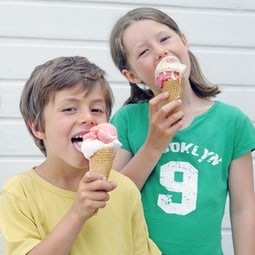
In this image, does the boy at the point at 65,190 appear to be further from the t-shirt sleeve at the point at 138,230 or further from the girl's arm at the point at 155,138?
the girl's arm at the point at 155,138

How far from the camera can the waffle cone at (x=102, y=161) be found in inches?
68.1

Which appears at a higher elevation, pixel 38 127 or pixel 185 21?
pixel 185 21

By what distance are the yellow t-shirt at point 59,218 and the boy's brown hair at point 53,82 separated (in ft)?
0.65

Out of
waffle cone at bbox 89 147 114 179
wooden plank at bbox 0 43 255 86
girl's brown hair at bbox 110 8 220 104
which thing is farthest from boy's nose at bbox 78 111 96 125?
wooden plank at bbox 0 43 255 86

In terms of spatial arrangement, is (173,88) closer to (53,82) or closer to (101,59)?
(53,82)

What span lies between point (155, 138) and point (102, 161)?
47 cm

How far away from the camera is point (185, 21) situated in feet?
11.3

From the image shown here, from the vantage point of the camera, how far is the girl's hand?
2.11 m

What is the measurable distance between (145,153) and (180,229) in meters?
0.30

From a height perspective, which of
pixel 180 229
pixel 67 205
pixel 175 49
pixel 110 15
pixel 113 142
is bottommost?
pixel 180 229

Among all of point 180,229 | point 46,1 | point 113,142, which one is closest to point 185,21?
point 46,1

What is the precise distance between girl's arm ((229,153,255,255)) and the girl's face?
0.40m

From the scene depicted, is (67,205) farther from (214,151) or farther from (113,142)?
(214,151)

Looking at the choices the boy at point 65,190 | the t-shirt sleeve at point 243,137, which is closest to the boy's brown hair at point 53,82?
the boy at point 65,190
